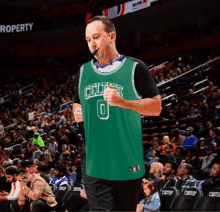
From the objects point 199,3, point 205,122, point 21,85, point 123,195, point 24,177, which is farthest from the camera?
point 21,85

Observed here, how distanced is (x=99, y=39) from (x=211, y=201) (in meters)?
3.98

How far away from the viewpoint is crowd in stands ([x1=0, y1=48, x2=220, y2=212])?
6.38 m

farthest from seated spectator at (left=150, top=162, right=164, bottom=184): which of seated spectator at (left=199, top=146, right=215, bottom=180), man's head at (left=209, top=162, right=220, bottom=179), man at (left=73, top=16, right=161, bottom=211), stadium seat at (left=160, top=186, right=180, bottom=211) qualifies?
man at (left=73, top=16, right=161, bottom=211)

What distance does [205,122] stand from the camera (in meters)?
9.23

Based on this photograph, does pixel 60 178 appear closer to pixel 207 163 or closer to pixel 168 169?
pixel 168 169

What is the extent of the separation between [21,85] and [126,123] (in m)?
21.2

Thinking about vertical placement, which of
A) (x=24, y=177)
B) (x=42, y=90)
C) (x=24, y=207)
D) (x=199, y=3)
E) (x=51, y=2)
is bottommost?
(x=24, y=207)

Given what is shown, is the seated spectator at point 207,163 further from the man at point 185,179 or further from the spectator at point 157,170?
the spectator at point 157,170

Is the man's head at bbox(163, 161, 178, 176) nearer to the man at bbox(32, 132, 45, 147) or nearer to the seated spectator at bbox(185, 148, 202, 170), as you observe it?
the seated spectator at bbox(185, 148, 202, 170)

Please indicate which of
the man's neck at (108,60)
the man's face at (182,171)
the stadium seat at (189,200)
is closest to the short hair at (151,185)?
the stadium seat at (189,200)

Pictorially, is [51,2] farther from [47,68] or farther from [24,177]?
[24,177]

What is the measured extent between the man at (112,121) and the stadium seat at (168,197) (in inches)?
159

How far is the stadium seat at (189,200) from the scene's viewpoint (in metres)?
5.49

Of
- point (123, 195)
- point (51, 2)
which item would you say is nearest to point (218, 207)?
point (123, 195)
